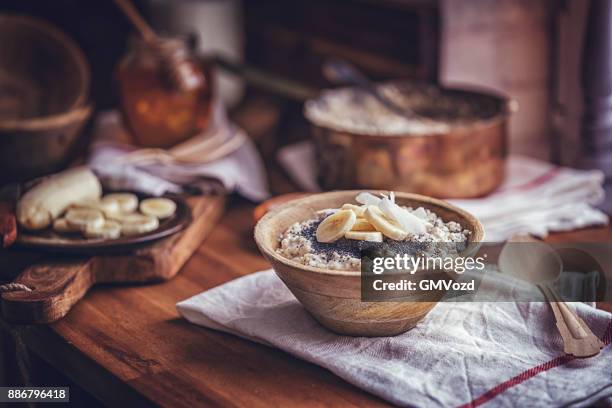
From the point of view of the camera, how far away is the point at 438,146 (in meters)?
1.18

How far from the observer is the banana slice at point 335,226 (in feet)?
2.71

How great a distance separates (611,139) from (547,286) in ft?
1.77

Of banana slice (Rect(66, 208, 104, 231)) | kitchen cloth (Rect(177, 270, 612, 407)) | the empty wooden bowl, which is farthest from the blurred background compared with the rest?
kitchen cloth (Rect(177, 270, 612, 407))

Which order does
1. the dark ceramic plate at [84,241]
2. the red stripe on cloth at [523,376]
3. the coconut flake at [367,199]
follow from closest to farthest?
the red stripe on cloth at [523,376] < the coconut flake at [367,199] < the dark ceramic plate at [84,241]

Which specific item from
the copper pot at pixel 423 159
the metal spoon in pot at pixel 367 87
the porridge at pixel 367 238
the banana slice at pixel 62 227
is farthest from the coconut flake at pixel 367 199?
the metal spoon in pot at pixel 367 87

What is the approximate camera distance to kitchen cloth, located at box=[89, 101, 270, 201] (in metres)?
1.25

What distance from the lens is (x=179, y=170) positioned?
1324 millimetres

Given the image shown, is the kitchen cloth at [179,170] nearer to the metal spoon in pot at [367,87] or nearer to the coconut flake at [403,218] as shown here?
the metal spoon in pot at [367,87]

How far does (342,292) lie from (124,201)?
479 mm

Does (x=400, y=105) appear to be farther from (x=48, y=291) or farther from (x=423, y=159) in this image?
(x=48, y=291)

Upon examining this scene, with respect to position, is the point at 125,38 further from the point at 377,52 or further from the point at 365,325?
the point at 365,325

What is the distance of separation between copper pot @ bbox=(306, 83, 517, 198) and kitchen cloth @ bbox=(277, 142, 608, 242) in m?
0.04

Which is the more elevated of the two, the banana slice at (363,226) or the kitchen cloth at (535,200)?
the banana slice at (363,226)

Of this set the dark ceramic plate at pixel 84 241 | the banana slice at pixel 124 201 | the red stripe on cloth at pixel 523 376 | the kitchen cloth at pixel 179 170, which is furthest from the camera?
the kitchen cloth at pixel 179 170
